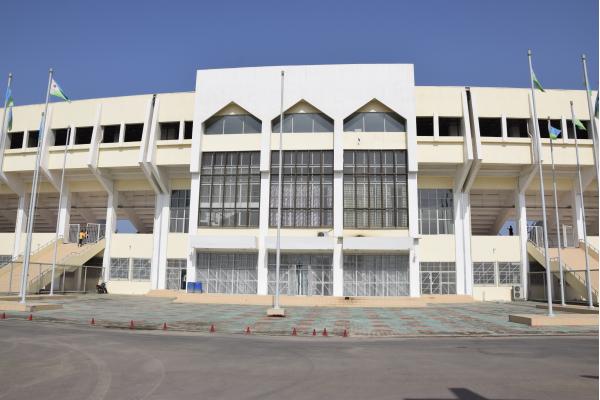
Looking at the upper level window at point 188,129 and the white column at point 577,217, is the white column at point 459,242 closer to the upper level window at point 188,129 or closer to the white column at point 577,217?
the white column at point 577,217

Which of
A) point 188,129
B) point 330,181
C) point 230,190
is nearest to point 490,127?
point 330,181

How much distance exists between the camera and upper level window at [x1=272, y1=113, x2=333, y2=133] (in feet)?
140

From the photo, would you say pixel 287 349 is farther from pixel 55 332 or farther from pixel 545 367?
pixel 55 332

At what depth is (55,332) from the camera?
17.7m

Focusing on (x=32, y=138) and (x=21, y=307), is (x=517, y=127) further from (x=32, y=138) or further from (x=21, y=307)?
(x=32, y=138)

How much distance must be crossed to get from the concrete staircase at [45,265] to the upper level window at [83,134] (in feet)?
32.5

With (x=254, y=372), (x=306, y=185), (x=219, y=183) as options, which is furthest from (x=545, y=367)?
(x=219, y=183)

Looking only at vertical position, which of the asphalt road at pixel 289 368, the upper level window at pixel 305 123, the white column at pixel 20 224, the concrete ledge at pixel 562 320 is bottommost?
the asphalt road at pixel 289 368

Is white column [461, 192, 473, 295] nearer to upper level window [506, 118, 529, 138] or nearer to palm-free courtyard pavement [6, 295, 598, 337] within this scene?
upper level window [506, 118, 529, 138]

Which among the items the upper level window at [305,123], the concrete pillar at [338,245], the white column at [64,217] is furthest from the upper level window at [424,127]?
the white column at [64,217]

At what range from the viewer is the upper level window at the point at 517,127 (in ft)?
145

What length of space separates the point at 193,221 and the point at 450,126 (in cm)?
2409

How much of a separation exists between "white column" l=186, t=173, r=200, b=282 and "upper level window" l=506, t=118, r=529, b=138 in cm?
2794

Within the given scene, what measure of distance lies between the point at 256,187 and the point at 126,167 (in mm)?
12424
